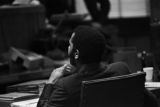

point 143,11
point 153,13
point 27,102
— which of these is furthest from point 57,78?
point 143,11

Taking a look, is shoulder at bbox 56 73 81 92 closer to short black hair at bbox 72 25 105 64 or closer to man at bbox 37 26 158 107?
man at bbox 37 26 158 107

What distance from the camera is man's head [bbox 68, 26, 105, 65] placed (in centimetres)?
284

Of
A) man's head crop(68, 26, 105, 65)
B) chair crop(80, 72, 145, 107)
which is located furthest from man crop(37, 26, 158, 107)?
chair crop(80, 72, 145, 107)

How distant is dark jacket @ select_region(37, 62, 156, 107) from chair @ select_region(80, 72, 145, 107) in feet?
0.32

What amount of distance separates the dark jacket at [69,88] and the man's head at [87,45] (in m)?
0.05

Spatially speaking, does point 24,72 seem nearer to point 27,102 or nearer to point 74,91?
point 27,102

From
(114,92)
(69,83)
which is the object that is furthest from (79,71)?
(114,92)

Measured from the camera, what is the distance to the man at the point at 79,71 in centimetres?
278

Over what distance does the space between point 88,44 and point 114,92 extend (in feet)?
1.02

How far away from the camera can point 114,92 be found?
2.74 m

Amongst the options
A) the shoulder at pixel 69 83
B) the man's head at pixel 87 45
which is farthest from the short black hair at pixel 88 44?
the shoulder at pixel 69 83

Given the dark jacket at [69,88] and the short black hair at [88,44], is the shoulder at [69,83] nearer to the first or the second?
the dark jacket at [69,88]

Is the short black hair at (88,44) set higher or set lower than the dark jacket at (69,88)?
higher

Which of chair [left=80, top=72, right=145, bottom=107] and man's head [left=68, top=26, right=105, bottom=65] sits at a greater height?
man's head [left=68, top=26, right=105, bottom=65]
